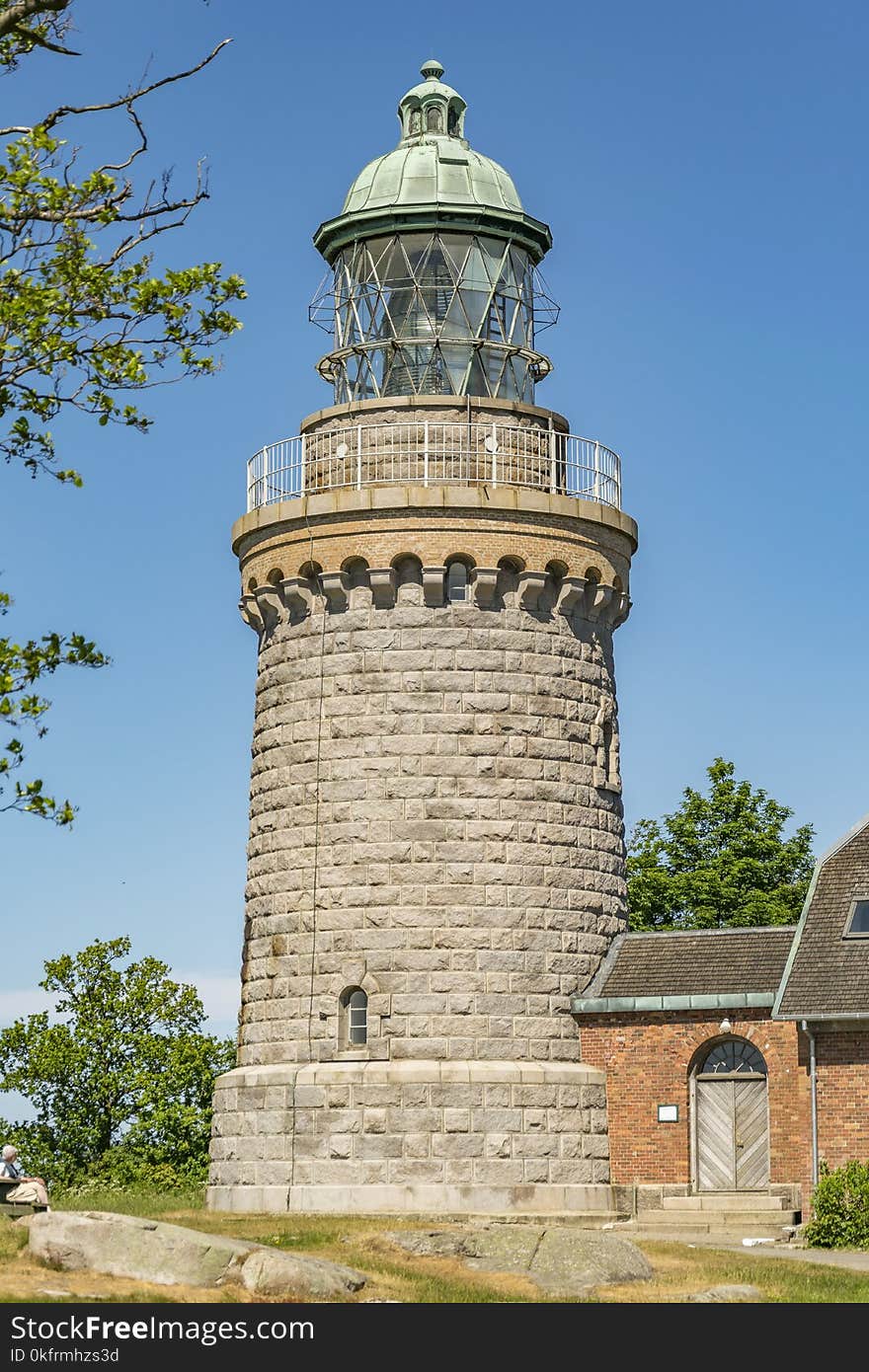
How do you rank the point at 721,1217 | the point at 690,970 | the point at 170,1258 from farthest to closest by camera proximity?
the point at 690,970, the point at 721,1217, the point at 170,1258

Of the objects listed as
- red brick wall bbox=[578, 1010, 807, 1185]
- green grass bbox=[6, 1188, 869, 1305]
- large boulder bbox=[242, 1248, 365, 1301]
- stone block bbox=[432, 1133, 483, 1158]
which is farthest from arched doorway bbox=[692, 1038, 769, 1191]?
large boulder bbox=[242, 1248, 365, 1301]

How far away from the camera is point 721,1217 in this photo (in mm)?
32125

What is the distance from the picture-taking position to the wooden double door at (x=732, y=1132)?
109 ft

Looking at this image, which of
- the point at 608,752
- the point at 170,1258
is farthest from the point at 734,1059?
the point at 170,1258

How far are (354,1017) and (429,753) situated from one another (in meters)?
4.29

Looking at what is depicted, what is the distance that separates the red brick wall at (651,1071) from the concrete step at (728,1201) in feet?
1.40

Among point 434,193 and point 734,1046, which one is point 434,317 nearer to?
point 434,193

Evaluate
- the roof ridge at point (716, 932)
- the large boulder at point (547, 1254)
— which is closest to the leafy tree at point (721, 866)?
the roof ridge at point (716, 932)

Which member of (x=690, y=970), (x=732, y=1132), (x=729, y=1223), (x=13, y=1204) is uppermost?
(x=690, y=970)

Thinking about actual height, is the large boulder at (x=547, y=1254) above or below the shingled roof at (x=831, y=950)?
below

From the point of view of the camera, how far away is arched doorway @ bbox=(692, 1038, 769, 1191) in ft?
110

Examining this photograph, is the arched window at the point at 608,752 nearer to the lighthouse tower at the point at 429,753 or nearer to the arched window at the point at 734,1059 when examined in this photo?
the lighthouse tower at the point at 429,753

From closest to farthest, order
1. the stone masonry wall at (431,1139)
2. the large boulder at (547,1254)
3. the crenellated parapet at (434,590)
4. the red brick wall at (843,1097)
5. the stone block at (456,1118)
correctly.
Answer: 1. the large boulder at (547,1254)
2. the red brick wall at (843,1097)
3. the stone masonry wall at (431,1139)
4. the stone block at (456,1118)
5. the crenellated parapet at (434,590)
